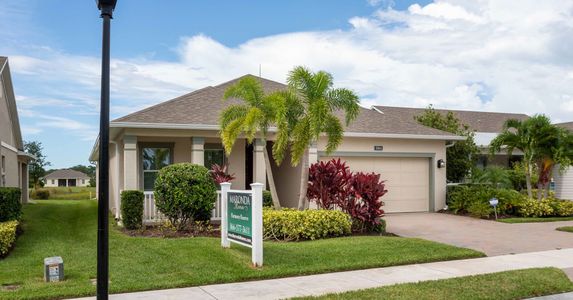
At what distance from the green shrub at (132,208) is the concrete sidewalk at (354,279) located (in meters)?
6.27

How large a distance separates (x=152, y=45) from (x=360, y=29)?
22.4ft

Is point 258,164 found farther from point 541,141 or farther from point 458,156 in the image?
point 541,141

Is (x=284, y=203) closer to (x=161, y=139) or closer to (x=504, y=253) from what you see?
(x=161, y=139)

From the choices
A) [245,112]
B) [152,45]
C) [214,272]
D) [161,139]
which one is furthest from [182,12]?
[214,272]

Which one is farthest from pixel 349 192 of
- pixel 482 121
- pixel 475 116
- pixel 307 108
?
pixel 475 116

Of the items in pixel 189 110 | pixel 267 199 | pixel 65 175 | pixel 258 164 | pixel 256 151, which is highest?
pixel 189 110

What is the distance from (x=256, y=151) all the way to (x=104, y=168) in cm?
1037

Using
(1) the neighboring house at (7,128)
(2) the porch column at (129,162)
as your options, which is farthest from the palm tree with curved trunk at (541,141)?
(1) the neighboring house at (7,128)

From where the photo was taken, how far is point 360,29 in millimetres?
16609

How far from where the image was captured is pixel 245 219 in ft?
31.4

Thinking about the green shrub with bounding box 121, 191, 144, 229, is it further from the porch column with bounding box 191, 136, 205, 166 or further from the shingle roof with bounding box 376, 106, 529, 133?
the shingle roof with bounding box 376, 106, 529, 133

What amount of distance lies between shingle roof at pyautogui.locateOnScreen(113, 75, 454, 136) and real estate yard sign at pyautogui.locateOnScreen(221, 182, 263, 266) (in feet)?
17.1

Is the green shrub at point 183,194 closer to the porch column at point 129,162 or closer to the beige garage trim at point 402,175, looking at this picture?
the porch column at point 129,162

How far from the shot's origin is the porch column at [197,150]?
50.2 feet
